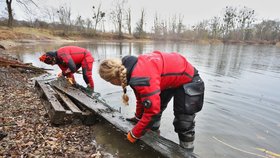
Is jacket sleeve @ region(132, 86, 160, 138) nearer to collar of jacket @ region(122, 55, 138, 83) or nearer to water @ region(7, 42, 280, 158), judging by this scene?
collar of jacket @ region(122, 55, 138, 83)

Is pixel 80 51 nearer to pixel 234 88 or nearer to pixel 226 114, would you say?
pixel 226 114

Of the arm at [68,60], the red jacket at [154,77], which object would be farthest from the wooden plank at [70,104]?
the red jacket at [154,77]

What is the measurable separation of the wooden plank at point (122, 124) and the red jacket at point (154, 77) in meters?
0.46

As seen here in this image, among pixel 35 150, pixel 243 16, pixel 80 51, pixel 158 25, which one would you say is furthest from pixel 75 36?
pixel 243 16

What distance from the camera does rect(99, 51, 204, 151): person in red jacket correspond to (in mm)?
2373

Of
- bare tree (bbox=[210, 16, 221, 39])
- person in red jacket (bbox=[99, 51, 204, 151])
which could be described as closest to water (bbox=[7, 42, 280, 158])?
person in red jacket (bbox=[99, 51, 204, 151])

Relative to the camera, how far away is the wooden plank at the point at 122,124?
2840 mm

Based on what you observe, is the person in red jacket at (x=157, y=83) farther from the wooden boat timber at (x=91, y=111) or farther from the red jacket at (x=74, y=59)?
the red jacket at (x=74, y=59)

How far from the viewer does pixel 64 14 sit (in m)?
63.0

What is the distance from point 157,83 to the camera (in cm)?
240

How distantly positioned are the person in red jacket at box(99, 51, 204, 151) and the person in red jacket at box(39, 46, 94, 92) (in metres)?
3.10

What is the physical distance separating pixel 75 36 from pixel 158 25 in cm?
3995

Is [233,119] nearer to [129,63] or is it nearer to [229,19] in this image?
[129,63]

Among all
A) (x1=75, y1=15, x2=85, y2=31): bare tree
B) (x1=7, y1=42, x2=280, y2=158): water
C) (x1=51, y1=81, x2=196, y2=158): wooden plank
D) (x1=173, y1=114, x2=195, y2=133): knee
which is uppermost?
(x1=75, y1=15, x2=85, y2=31): bare tree
